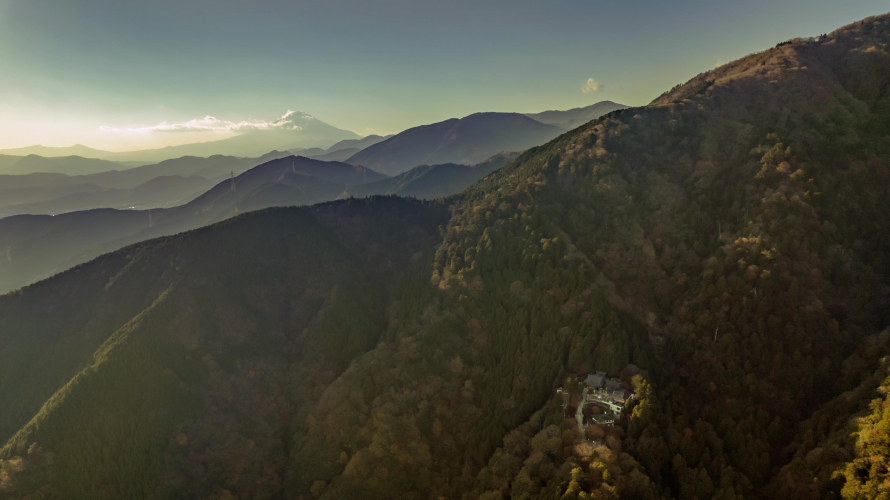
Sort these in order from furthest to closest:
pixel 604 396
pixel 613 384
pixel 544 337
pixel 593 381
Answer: pixel 544 337 < pixel 593 381 < pixel 613 384 < pixel 604 396

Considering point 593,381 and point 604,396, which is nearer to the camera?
point 604,396

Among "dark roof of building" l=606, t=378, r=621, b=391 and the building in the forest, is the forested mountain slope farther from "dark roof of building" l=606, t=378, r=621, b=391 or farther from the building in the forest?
"dark roof of building" l=606, t=378, r=621, b=391

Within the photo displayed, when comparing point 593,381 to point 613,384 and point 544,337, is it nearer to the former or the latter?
point 613,384

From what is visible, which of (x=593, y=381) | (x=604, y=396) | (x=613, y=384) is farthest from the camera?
(x=593, y=381)

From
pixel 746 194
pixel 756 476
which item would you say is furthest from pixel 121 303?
pixel 746 194

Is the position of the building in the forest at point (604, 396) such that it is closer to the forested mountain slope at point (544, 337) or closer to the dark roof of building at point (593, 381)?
the dark roof of building at point (593, 381)

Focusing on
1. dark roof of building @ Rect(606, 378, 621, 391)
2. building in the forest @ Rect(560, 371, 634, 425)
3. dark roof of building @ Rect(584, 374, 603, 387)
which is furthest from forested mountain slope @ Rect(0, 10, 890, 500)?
dark roof of building @ Rect(584, 374, 603, 387)

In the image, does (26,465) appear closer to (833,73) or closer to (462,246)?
(462,246)

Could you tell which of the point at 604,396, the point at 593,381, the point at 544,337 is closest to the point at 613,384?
the point at 604,396
